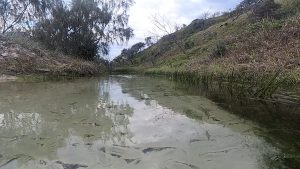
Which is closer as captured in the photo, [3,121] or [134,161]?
[134,161]

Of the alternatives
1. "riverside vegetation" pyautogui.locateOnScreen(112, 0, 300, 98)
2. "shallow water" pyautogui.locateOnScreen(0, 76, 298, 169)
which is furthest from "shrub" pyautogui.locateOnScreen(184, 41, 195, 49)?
"shallow water" pyautogui.locateOnScreen(0, 76, 298, 169)

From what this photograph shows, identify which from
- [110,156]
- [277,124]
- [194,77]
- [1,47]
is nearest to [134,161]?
[110,156]

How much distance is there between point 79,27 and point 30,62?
1280 cm

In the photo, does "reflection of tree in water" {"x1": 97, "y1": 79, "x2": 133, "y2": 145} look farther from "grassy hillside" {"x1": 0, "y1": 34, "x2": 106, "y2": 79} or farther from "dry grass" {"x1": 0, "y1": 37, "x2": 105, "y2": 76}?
"dry grass" {"x1": 0, "y1": 37, "x2": 105, "y2": 76}

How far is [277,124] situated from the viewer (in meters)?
6.57

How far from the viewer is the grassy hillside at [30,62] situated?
1805cm

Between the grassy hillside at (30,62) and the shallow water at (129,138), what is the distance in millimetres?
9501

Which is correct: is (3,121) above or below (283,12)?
below

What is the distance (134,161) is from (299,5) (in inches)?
833

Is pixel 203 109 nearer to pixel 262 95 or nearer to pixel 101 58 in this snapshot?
pixel 262 95

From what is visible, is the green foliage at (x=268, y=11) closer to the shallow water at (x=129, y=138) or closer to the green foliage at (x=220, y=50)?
the green foliage at (x=220, y=50)

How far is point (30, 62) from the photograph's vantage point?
1906 cm

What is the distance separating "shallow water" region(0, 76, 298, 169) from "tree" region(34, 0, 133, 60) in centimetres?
2238

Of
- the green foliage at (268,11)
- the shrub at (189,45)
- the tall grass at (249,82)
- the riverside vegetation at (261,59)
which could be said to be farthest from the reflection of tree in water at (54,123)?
the shrub at (189,45)
